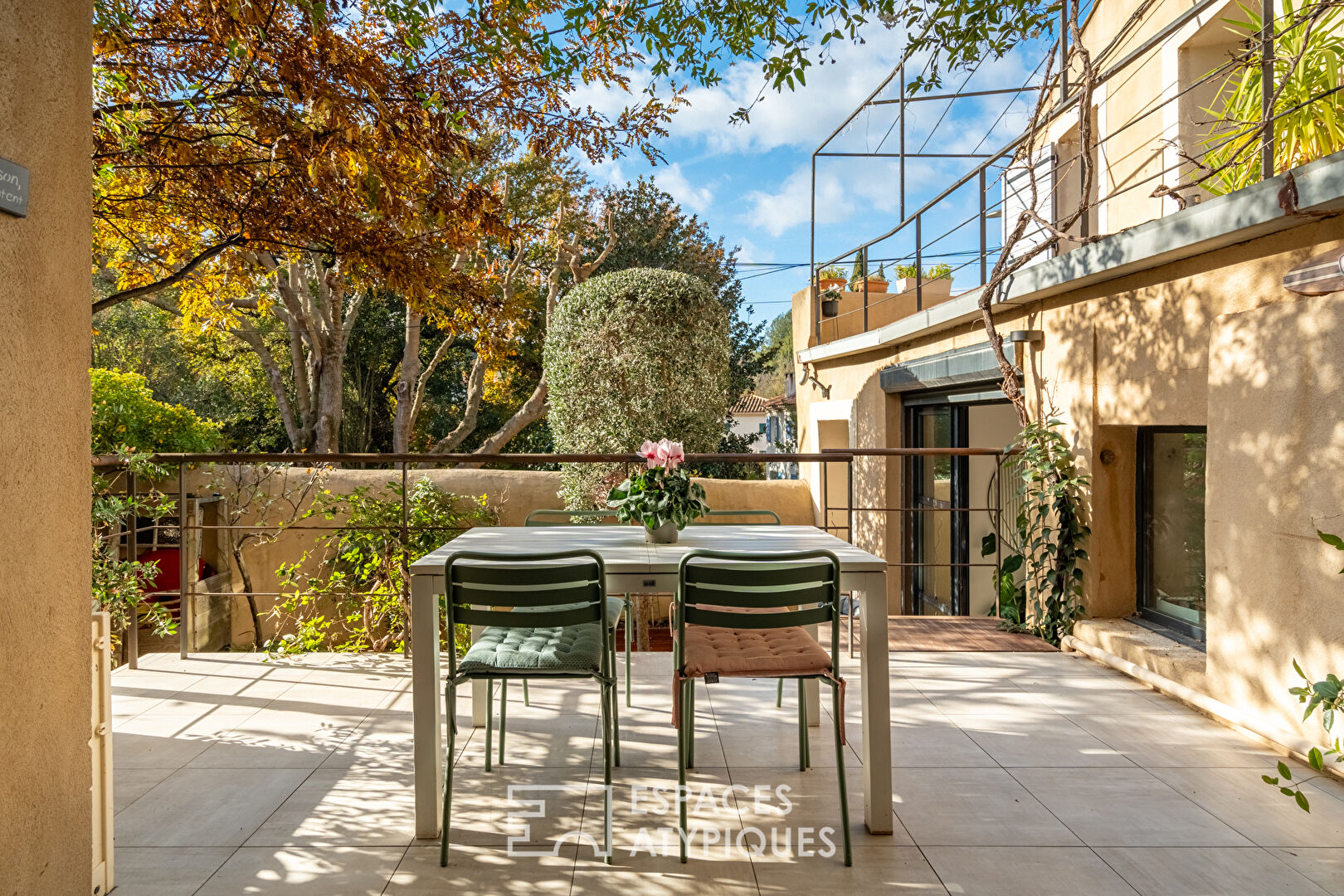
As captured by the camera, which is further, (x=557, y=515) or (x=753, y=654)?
(x=557, y=515)

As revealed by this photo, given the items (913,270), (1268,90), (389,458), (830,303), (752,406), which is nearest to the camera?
(1268,90)

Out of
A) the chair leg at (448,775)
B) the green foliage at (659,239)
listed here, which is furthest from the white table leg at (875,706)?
Result: the green foliage at (659,239)

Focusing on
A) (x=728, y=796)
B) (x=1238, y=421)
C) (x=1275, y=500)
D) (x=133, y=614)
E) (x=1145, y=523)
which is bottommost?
(x=728, y=796)

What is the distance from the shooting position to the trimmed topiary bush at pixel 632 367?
875cm

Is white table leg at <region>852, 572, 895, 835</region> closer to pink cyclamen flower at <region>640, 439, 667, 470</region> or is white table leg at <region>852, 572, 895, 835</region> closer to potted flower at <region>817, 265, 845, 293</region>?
pink cyclamen flower at <region>640, 439, 667, 470</region>

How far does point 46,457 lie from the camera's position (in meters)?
1.95

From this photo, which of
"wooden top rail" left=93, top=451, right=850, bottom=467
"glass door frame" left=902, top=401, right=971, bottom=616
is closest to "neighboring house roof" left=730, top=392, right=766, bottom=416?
"glass door frame" left=902, top=401, right=971, bottom=616

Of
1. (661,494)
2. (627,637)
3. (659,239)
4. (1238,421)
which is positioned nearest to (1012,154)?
(1238,421)

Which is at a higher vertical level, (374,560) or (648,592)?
(648,592)

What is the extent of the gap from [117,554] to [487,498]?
269cm

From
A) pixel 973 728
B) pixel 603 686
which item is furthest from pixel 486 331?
pixel 973 728

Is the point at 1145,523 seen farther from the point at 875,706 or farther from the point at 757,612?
the point at 757,612

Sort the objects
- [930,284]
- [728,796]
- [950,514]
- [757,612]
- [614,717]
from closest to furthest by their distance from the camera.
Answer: [757,612] → [728,796] → [614,717] → [950,514] → [930,284]

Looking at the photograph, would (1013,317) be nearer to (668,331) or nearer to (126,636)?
(668,331)
